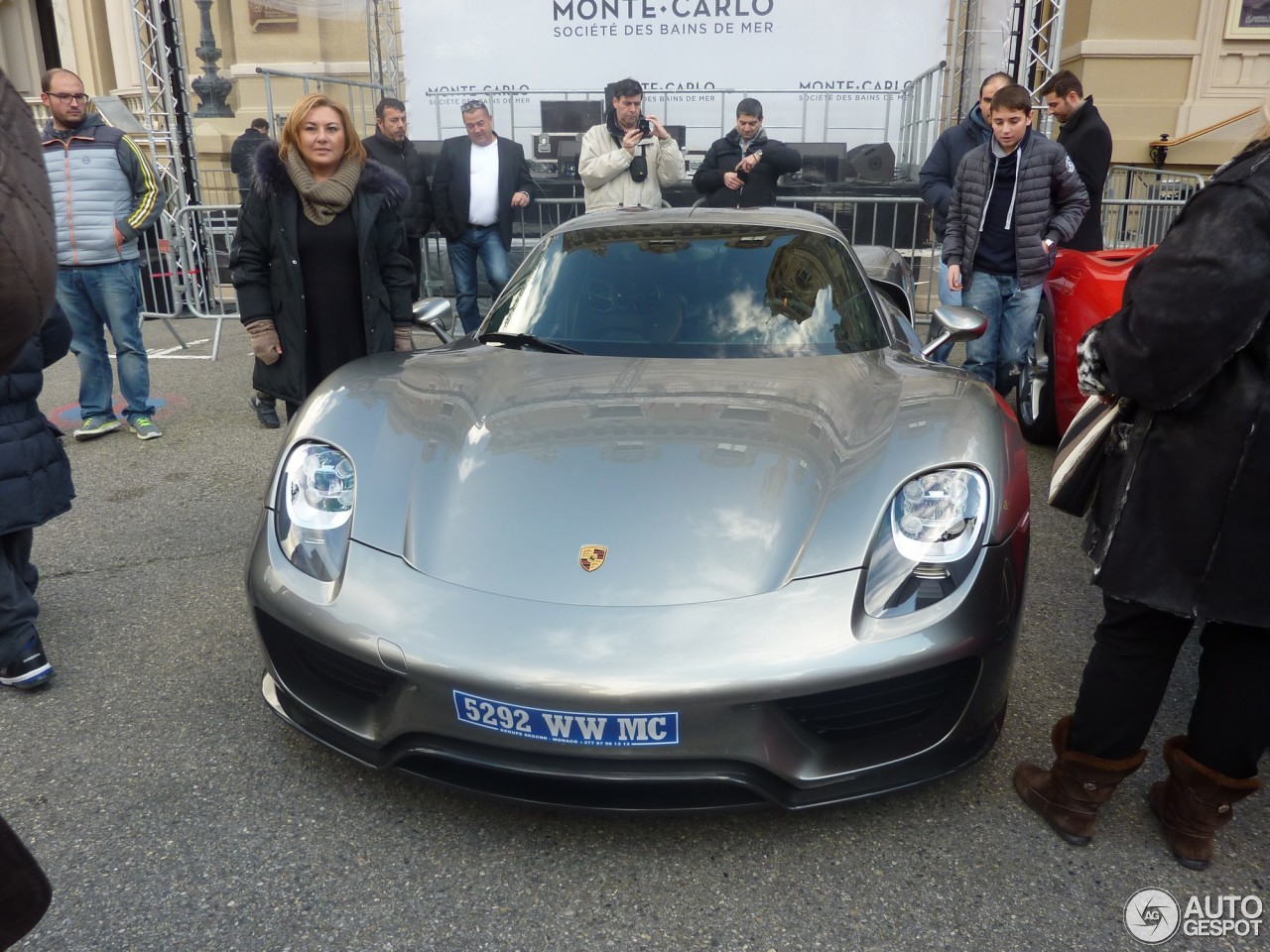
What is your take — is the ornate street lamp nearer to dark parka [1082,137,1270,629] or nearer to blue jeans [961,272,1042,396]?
blue jeans [961,272,1042,396]

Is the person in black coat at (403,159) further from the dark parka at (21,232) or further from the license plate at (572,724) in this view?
the dark parka at (21,232)

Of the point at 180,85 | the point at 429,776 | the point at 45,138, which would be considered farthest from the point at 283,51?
the point at 429,776

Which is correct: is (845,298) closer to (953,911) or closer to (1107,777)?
(1107,777)

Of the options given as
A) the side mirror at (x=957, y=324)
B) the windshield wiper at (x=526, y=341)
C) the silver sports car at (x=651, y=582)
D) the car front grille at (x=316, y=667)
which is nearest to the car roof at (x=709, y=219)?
the side mirror at (x=957, y=324)

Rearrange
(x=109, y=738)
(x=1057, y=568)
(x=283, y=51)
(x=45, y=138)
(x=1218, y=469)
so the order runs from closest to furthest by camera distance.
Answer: (x=1218, y=469) → (x=109, y=738) → (x=1057, y=568) → (x=45, y=138) → (x=283, y=51)

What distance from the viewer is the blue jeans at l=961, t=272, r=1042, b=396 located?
5.22 meters

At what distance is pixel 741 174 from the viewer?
272 inches

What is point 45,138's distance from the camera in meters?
5.53

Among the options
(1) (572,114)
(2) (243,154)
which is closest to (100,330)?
(2) (243,154)

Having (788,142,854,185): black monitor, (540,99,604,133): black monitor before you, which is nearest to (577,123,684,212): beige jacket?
(788,142,854,185): black monitor

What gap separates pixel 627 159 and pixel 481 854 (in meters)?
5.24

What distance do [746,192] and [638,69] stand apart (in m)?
4.97

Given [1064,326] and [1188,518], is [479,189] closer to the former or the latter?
[1064,326]

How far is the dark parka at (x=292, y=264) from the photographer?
410 cm
